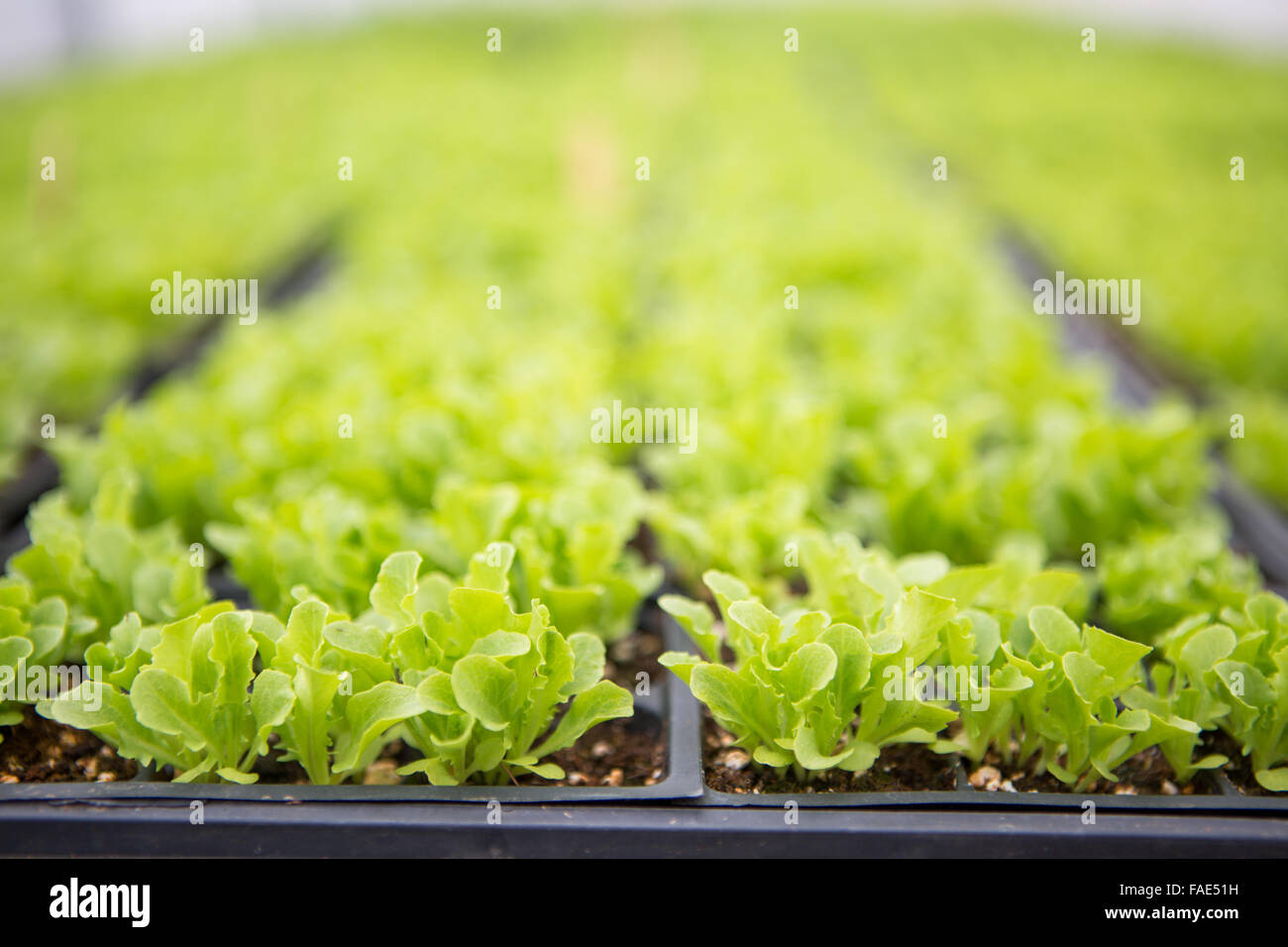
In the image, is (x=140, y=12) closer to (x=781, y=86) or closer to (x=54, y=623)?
(x=781, y=86)

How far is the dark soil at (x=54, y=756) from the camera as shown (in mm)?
1396

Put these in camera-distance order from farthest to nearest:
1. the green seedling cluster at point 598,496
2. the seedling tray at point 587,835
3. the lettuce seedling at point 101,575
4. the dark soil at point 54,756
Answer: the lettuce seedling at point 101,575, the dark soil at point 54,756, the green seedling cluster at point 598,496, the seedling tray at point 587,835

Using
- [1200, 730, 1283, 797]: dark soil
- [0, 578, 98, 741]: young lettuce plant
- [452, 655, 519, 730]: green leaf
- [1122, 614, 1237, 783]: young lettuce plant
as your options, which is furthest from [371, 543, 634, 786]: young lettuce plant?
[1200, 730, 1283, 797]: dark soil

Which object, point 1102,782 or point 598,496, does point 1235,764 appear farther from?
point 598,496

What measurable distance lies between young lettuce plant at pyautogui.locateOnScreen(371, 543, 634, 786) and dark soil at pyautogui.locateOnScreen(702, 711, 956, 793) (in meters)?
0.21

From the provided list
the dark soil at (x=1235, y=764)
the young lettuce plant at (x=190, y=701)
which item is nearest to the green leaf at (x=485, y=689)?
the young lettuce plant at (x=190, y=701)

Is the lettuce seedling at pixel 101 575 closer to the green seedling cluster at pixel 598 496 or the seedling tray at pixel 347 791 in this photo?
the green seedling cluster at pixel 598 496

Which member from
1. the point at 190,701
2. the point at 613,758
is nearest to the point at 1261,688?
the point at 613,758

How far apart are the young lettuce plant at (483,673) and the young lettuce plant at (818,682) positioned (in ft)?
0.52

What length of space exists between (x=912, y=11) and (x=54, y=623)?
16101 mm

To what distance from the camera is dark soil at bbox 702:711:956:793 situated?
137 cm

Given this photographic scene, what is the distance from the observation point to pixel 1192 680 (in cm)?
135

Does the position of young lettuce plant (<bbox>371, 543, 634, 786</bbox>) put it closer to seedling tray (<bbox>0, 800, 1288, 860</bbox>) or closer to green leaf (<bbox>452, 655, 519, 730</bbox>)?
green leaf (<bbox>452, 655, 519, 730</bbox>)
